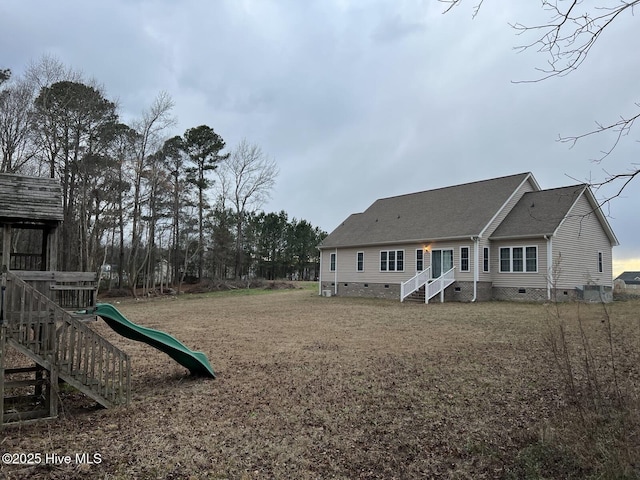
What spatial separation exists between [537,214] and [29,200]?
21269mm

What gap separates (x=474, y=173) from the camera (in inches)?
1061

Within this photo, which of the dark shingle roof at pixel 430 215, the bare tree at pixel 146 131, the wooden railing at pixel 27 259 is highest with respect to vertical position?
the bare tree at pixel 146 131

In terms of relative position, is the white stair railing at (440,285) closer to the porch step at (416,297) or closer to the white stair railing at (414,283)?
the porch step at (416,297)

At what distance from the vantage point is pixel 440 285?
20.2 metres

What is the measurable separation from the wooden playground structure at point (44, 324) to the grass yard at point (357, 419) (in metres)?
0.39

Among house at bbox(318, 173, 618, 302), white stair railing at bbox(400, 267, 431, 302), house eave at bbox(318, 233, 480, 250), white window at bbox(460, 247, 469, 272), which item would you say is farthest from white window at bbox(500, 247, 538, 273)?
white stair railing at bbox(400, 267, 431, 302)

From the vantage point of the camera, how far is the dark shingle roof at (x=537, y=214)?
1862 cm

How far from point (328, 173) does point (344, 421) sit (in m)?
26.8

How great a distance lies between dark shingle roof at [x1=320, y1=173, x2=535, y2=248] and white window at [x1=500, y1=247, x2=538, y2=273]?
6.23 feet

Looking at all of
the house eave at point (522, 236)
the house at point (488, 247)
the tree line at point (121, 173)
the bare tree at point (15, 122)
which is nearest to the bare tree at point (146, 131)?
the tree line at point (121, 173)

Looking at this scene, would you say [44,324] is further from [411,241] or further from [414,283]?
[411,241]

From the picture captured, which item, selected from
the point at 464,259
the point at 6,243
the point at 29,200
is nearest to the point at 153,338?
the point at 6,243

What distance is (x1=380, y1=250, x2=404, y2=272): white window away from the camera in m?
23.1

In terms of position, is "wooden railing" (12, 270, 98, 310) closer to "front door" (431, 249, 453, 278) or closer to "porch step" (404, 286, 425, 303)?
"porch step" (404, 286, 425, 303)
